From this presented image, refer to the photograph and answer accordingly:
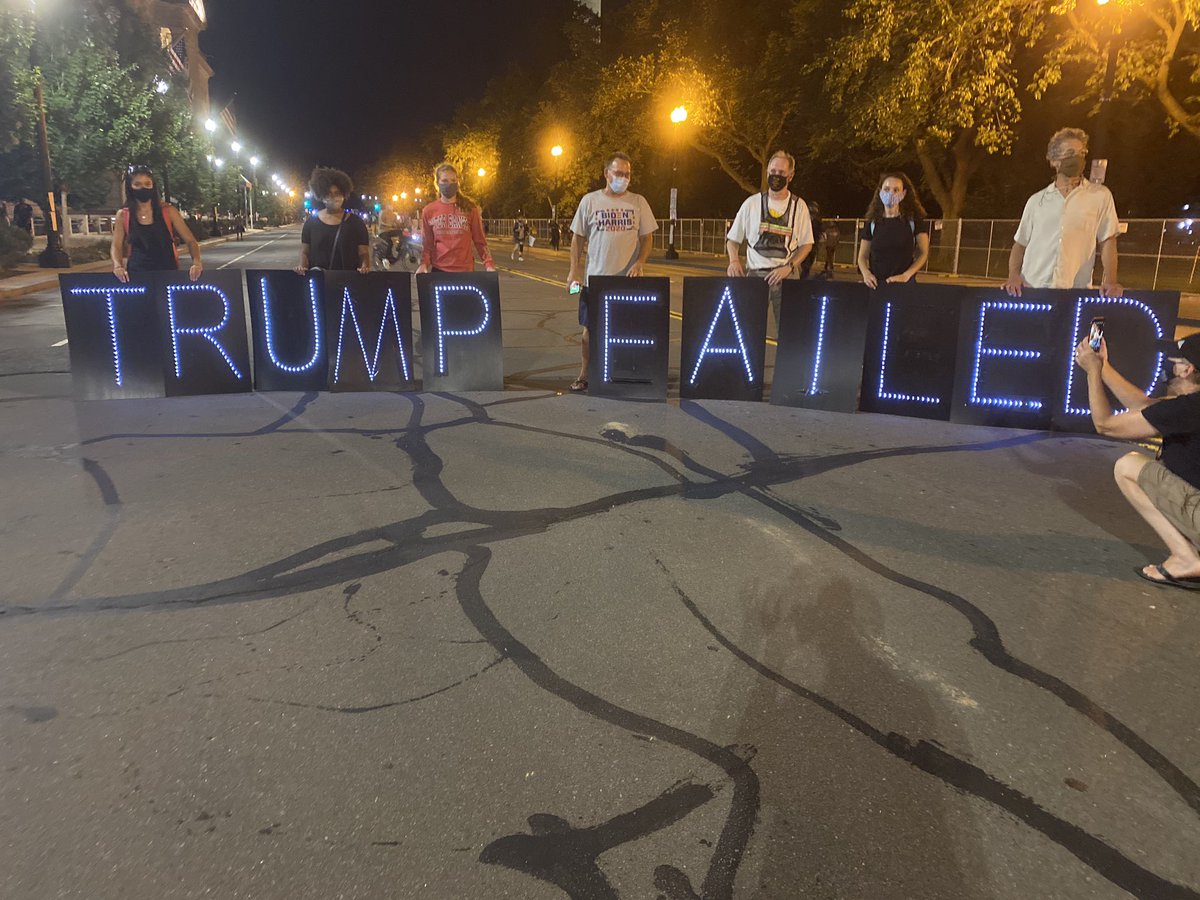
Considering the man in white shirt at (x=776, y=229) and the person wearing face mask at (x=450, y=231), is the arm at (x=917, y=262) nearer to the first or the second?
the man in white shirt at (x=776, y=229)

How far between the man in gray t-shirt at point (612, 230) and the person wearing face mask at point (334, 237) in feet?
6.83

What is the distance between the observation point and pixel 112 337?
827 cm

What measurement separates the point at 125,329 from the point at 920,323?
6.98 metres

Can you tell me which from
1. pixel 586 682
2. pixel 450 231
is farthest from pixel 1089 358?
pixel 450 231

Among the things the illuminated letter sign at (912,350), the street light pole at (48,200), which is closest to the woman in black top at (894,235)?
the illuminated letter sign at (912,350)

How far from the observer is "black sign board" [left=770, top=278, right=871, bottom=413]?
7855 millimetres

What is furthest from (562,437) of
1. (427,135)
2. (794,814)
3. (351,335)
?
(427,135)

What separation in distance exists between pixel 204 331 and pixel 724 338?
4.78 m

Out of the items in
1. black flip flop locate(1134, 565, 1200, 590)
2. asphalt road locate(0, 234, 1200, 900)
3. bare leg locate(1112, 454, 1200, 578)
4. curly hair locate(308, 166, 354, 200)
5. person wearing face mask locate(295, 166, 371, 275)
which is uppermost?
curly hair locate(308, 166, 354, 200)

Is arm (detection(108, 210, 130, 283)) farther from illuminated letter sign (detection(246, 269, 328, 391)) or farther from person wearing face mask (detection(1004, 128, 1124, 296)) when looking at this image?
person wearing face mask (detection(1004, 128, 1124, 296))

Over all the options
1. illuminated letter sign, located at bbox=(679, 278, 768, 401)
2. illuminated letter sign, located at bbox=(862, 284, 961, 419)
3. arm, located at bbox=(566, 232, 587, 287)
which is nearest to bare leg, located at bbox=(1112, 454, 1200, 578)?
illuminated letter sign, located at bbox=(862, 284, 961, 419)

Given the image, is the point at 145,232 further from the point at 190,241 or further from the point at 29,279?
the point at 29,279

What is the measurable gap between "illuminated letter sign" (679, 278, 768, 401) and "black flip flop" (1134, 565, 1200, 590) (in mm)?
4291

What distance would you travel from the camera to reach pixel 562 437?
7.06m
